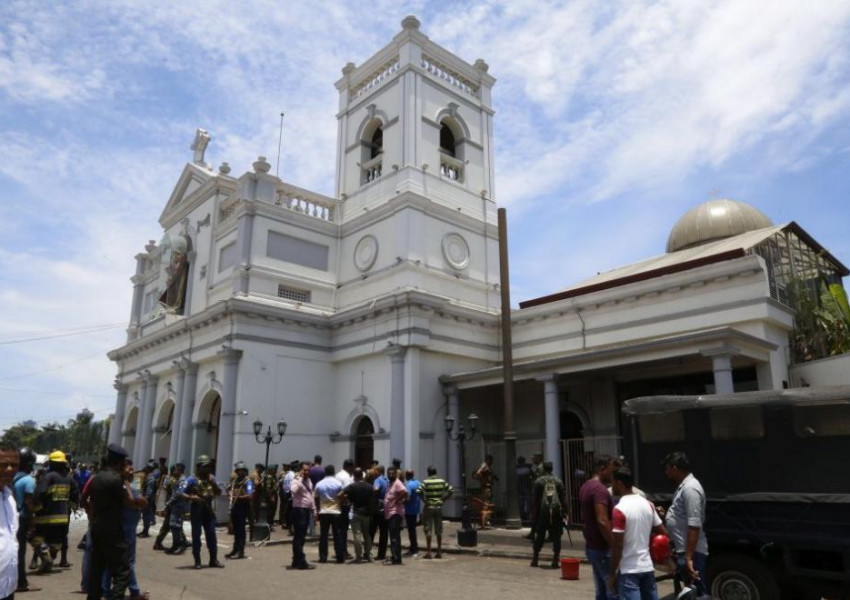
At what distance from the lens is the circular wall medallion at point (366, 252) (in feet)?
80.7

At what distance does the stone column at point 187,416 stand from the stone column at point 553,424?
13.6m

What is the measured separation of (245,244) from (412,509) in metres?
13.2

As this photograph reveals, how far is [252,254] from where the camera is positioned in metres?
23.5

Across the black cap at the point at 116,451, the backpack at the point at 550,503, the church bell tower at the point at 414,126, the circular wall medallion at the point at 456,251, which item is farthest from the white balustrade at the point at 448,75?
the black cap at the point at 116,451

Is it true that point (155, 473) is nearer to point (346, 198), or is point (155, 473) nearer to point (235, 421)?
point (235, 421)

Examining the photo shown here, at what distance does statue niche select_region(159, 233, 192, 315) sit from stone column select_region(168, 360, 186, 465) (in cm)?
310

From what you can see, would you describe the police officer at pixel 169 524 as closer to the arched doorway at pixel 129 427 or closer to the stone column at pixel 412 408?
the stone column at pixel 412 408

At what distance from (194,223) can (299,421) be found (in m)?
10.9

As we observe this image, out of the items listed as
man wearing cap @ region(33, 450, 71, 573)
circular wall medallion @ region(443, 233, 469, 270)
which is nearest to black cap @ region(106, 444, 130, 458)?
man wearing cap @ region(33, 450, 71, 573)

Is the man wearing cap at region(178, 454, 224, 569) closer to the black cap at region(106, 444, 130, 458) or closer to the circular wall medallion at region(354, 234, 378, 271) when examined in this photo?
the black cap at region(106, 444, 130, 458)

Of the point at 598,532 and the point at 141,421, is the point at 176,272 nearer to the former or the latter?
the point at 141,421

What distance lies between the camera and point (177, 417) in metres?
25.0

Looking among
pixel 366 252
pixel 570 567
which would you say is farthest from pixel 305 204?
pixel 570 567

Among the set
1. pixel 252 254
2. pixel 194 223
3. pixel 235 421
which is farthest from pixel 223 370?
pixel 194 223
